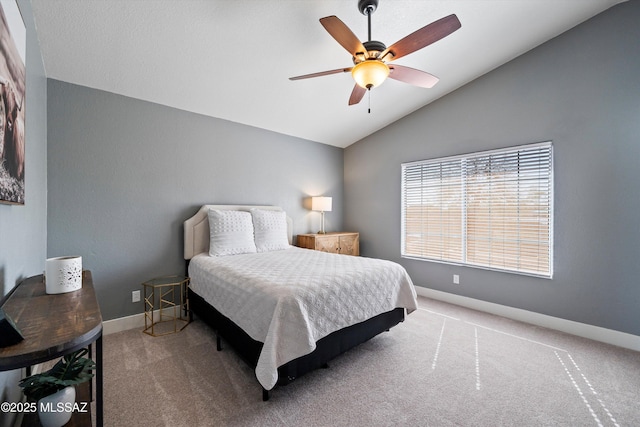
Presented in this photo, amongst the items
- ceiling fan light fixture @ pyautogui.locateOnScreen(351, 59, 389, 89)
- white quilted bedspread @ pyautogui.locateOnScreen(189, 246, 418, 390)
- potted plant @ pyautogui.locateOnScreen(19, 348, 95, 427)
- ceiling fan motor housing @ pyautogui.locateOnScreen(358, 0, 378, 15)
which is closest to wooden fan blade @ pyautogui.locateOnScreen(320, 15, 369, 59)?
ceiling fan light fixture @ pyautogui.locateOnScreen(351, 59, 389, 89)

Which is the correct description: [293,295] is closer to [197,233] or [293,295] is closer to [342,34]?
[342,34]

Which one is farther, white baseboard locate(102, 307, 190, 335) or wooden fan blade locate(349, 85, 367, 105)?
white baseboard locate(102, 307, 190, 335)

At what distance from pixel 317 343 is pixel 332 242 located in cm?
236

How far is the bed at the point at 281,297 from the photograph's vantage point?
162cm

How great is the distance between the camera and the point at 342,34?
5.94 ft

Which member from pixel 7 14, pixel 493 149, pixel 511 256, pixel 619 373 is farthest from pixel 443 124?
pixel 7 14

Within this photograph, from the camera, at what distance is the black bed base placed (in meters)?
1.71

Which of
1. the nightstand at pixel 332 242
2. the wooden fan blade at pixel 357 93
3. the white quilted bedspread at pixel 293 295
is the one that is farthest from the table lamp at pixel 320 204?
the wooden fan blade at pixel 357 93

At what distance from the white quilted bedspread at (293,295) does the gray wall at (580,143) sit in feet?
5.74

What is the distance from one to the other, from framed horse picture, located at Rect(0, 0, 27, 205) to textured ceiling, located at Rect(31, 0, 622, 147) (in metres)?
0.81

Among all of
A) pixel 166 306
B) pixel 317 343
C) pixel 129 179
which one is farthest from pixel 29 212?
pixel 317 343

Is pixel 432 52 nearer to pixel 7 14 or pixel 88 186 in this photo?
pixel 7 14

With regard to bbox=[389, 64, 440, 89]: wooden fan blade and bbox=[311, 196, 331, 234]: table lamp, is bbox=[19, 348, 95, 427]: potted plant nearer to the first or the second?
bbox=[389, 64, 440, 89]: wooden fan blade

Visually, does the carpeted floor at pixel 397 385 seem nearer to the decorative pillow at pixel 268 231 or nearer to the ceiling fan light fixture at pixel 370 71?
the decorative pillow at pixel 268 231
